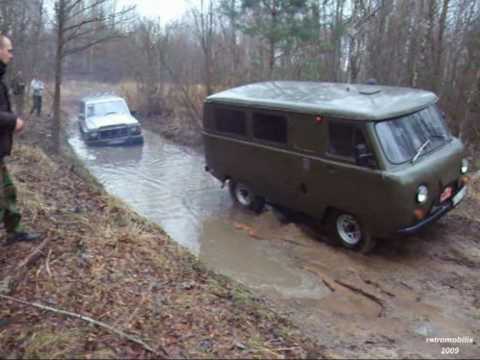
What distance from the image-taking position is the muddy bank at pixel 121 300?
3.69m

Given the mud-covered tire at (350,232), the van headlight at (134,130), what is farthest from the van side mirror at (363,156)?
the van headlight at (134,130)

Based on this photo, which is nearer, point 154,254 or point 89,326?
point 89,326

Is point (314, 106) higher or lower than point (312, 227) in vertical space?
higher

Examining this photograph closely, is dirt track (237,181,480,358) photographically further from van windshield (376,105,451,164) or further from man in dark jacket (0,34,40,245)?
man in dark jacket (0,34,40,245)

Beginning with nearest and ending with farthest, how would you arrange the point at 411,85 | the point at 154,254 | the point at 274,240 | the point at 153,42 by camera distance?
the point at 154,254 → the point at 274,240 → the point at 411,85 → the point at 153,42

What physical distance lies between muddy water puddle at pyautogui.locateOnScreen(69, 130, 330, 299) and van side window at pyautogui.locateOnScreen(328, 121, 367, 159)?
1775mm

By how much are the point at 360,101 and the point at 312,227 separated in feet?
8.07

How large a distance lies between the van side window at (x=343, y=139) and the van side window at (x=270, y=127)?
1.00 metres

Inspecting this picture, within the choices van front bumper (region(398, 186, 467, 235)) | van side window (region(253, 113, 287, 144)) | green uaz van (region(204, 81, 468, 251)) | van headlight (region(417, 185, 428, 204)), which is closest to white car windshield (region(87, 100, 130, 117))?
green uaz van (region(204, 81, 468, 251))

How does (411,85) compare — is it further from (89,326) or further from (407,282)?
(89,326)

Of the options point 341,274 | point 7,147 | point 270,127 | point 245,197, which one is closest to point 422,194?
point 341,274

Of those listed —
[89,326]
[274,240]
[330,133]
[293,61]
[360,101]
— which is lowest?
[274,240]

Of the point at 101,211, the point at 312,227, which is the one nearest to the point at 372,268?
the point at 312,227

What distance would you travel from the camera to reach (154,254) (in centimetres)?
549
